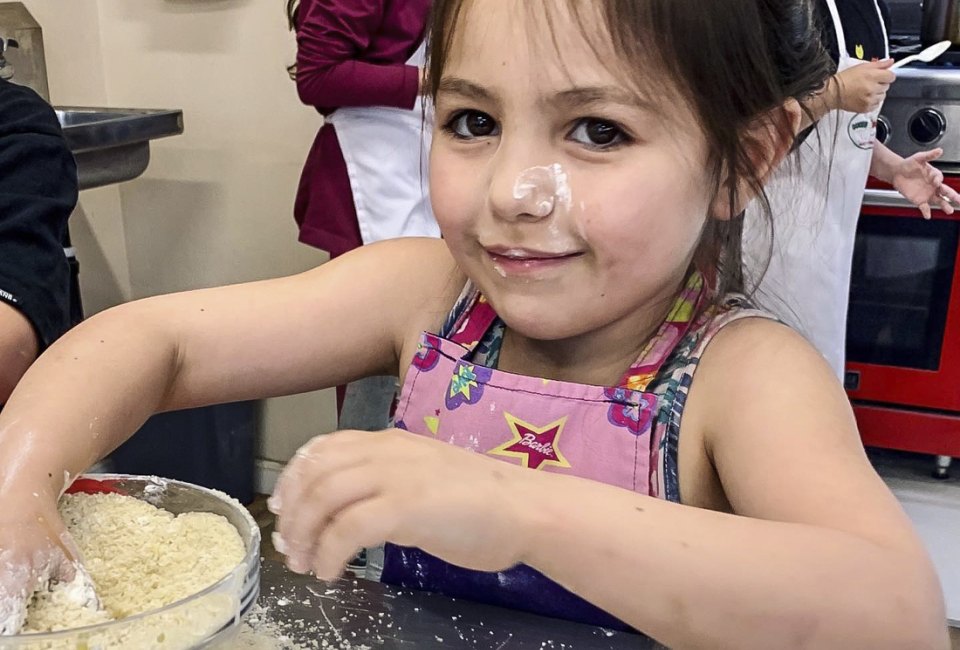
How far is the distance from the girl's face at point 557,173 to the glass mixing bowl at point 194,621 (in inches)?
11.4

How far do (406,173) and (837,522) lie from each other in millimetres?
1335

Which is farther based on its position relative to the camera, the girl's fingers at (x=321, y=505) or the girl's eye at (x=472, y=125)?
the girl's eye at (x=472, y=125)

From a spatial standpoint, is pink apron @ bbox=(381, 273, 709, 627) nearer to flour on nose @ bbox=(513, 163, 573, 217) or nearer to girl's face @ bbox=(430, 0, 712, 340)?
girl's face @ bbox=(430, 0, 712, 340)

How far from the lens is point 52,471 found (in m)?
0.64

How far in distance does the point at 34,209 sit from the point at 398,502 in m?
0.73

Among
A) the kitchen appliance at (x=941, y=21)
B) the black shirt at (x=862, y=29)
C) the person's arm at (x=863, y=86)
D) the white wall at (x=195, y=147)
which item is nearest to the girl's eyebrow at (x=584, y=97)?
the person's arm at (x=863, y=86)

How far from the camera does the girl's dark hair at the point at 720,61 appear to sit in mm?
715

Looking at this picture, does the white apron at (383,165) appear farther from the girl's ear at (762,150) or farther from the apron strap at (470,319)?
the girl's ear at (762,150)

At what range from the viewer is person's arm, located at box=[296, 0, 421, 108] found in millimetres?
1632

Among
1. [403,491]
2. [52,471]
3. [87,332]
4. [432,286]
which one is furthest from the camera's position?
[432,286]

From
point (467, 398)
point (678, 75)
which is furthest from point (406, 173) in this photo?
point (678, 75)

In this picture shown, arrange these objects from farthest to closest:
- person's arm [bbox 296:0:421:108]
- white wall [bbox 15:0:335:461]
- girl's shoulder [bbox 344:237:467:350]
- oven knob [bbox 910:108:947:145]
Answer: white wall [bbox 15:0:335:461], oven knob [bbox 910:108:947:145], person's arm [bbox 296:0:421:108], girl's shoulder [bbox 344:237:467:350]

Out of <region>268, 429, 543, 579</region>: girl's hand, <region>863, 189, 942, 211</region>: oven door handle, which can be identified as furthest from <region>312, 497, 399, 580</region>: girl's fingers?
<region>863, 189, 942, 211</region>: oven door handle

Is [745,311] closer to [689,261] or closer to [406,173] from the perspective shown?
[689,261]
